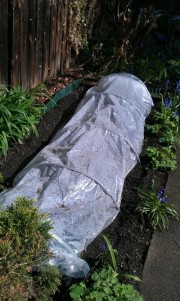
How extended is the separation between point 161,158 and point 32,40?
228cm

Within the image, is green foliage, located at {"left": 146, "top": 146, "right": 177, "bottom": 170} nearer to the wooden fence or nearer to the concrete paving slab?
the concrete paving slab

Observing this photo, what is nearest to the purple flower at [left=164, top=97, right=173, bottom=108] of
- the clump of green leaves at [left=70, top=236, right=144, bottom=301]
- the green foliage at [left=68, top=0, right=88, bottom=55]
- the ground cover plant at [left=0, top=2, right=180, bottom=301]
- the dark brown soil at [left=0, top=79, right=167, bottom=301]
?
the ground cover plant at [left=0, top=2, right=180, bottom=301]

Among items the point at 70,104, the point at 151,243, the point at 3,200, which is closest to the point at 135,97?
the point at 70,104

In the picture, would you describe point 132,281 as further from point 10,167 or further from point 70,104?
point 70,104

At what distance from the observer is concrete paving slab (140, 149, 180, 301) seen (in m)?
3.24

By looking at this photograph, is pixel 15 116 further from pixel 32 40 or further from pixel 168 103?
pixel 168 103

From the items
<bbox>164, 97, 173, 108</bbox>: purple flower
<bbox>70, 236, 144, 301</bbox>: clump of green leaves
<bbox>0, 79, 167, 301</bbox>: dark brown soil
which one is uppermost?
<bbox>164, 97, 173, 108</bbox>: purple flower

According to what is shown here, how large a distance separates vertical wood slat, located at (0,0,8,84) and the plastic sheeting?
0.98 meters

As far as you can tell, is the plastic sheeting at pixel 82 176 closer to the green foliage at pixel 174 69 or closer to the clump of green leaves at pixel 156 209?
the clump of green leaves at pixel 156 209

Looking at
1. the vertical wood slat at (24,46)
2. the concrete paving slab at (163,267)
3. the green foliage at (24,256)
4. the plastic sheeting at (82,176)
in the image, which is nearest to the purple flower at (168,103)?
the plastic sheeting at (82,176)

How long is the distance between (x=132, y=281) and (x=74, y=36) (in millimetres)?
4720

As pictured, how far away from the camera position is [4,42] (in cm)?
516

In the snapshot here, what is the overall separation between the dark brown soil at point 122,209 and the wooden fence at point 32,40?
0.66 meters

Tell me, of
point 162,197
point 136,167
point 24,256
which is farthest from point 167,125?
point 24,256
